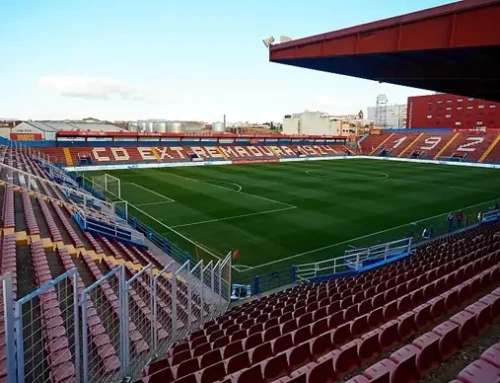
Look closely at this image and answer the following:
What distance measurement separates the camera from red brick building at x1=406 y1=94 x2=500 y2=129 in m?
90.5

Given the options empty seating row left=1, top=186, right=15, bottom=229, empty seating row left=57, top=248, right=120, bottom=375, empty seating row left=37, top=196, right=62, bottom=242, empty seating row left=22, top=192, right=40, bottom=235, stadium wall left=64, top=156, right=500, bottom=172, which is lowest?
stadium wall left=64, top=156, right=500, bottom=172

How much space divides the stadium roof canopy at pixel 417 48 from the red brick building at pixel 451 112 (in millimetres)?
87255

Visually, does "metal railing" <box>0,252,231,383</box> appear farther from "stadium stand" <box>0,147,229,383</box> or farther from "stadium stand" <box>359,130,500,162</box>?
"stadium stand" <box>359,130,500,162</box>

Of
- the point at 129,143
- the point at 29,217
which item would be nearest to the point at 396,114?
the point at 129,143

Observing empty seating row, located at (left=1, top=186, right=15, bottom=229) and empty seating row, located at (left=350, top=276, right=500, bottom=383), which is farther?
empty seating row, located at (left=1, top=186, right=15, bottom=229)

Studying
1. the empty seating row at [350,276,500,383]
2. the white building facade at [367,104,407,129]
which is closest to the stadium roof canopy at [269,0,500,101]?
the empty seating row at [350,276,500,383]

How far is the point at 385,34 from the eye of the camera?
1022cm

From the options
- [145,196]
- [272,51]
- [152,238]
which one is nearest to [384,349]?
[272,51]

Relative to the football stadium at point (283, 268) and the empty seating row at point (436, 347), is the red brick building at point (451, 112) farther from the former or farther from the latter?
the empty seating row at point (436, 347)

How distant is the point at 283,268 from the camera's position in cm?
1559

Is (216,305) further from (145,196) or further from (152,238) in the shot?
(145,196)

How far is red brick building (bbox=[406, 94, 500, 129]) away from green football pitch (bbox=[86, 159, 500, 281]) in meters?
55.0

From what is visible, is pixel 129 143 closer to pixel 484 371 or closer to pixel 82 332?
pixel 82 332

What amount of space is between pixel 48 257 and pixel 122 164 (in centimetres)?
4092
